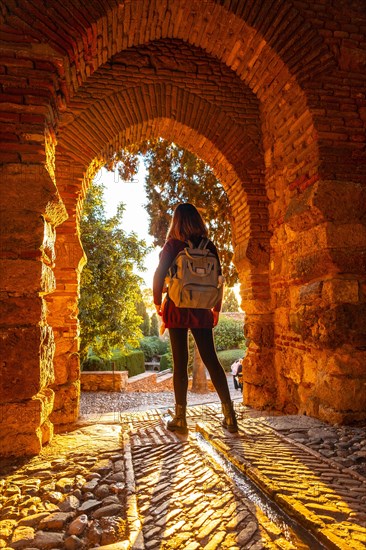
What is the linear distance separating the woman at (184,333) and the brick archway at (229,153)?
88 cm

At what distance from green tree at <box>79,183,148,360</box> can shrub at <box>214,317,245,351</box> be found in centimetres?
1040

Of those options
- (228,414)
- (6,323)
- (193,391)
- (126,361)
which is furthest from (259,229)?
(126,361)

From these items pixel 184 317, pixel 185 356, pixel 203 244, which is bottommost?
pixel 185 356

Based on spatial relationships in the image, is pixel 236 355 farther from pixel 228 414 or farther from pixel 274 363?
pixel 228 414

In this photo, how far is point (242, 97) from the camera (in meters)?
4.95

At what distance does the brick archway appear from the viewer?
2525 mm

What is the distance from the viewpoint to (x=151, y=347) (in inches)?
771

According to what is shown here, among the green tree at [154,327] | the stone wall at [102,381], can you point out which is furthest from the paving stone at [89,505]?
the green tree at [154,327]

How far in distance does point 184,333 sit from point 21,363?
118cm

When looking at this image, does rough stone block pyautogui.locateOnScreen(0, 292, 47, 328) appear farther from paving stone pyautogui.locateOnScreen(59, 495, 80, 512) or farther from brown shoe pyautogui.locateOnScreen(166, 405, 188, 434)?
brown shoe pyautogui.locateOnScreen(166, 405, 188, 434)

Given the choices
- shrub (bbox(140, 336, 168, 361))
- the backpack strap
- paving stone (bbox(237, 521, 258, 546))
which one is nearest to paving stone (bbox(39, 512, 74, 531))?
paving stone (bbox(237, 521, 258, 546))

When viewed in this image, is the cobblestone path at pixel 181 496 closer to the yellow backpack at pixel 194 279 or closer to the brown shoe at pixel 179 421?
the brown shoe at pixel 179 421

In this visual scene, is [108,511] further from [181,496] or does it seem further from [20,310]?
[20,310]

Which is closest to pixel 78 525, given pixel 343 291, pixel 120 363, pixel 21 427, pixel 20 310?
pixel 21 427
